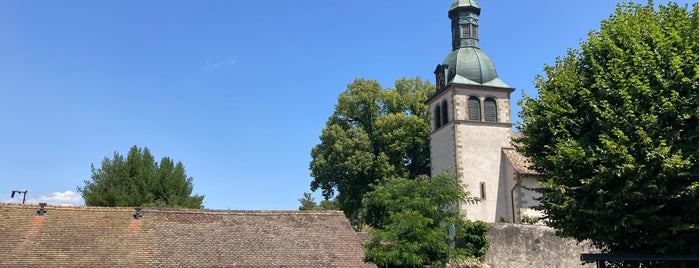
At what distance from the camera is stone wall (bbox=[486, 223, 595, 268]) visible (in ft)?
89.6

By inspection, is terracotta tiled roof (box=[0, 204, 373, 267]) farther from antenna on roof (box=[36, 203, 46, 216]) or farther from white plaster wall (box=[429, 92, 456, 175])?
white plaster wall (box=[429, 92, 456, 175])

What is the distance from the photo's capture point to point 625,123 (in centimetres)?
1423

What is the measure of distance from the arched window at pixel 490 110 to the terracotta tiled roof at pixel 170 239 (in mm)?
14414

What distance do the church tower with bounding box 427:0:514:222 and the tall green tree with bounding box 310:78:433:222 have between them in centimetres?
361

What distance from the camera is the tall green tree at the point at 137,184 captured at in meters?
35.0

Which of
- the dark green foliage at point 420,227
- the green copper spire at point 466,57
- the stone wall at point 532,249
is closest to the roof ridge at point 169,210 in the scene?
the dark green foliage at point 420,227

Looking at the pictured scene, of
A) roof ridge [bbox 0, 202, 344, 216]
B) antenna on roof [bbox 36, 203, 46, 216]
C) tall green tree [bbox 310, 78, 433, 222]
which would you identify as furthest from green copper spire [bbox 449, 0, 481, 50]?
antenna on roof [bbox 36, 203, 46, 216]

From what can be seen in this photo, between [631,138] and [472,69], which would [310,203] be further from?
[631,138]

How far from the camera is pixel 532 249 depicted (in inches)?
1077

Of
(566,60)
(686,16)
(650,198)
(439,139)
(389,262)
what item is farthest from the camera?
(439,139)

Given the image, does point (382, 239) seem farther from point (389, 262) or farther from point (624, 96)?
point (624, 96)

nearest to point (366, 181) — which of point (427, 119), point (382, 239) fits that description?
point (427, 119)

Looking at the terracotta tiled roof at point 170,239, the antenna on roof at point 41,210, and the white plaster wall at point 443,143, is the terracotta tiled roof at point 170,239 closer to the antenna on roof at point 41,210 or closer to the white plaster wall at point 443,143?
the antenna on roof at point 41,210

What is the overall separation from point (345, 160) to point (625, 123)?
91.7ft
